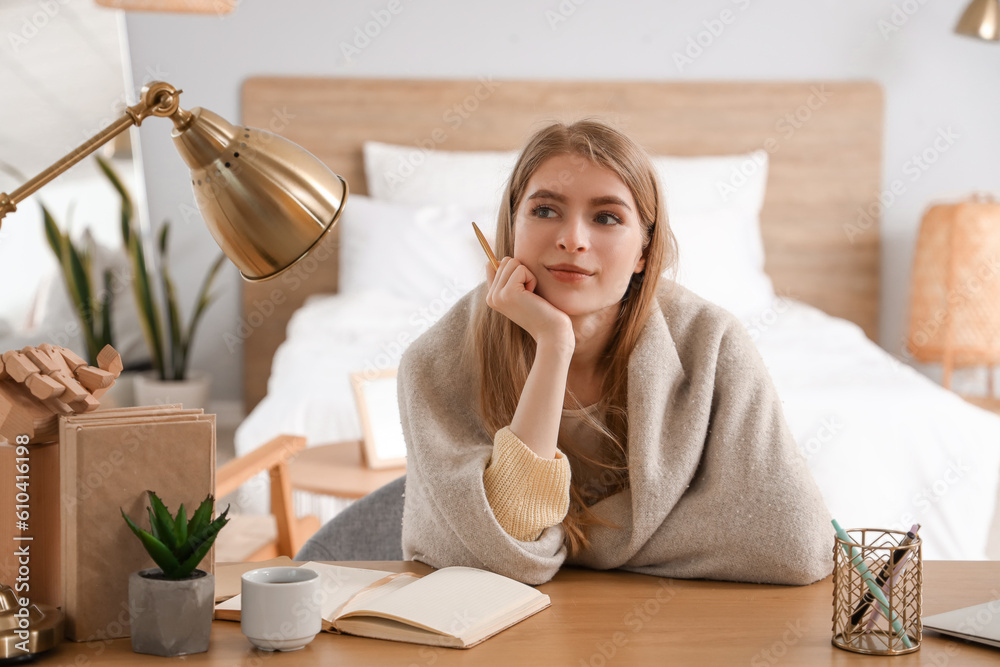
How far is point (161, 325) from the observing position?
4.20 meters

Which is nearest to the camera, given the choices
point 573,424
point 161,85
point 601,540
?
point 161,85

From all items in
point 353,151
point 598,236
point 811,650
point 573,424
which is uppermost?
point 353,151

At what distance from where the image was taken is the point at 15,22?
3.92 metres

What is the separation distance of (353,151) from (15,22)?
1404 mm

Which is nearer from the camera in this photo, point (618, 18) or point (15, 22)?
point (15, 22)

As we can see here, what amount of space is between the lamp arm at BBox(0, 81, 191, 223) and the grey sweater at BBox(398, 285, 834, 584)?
1.69 feet

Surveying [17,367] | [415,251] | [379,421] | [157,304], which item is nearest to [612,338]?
[17,367]

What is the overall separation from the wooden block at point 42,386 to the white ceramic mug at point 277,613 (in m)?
0.25

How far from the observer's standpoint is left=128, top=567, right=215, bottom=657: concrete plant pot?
89cm

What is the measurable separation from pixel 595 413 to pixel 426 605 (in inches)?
16.8

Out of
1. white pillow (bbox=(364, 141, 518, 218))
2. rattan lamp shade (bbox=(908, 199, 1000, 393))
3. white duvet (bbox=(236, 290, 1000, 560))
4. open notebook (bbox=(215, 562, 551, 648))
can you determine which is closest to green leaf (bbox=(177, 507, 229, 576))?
open notebook (bbox=(215, 562, 551, 648))

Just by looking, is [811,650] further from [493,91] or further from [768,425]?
[493,91]

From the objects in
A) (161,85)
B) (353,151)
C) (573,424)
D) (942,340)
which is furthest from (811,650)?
(353,151)

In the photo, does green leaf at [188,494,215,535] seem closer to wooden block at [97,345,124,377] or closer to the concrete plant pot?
the concrete plant pot
